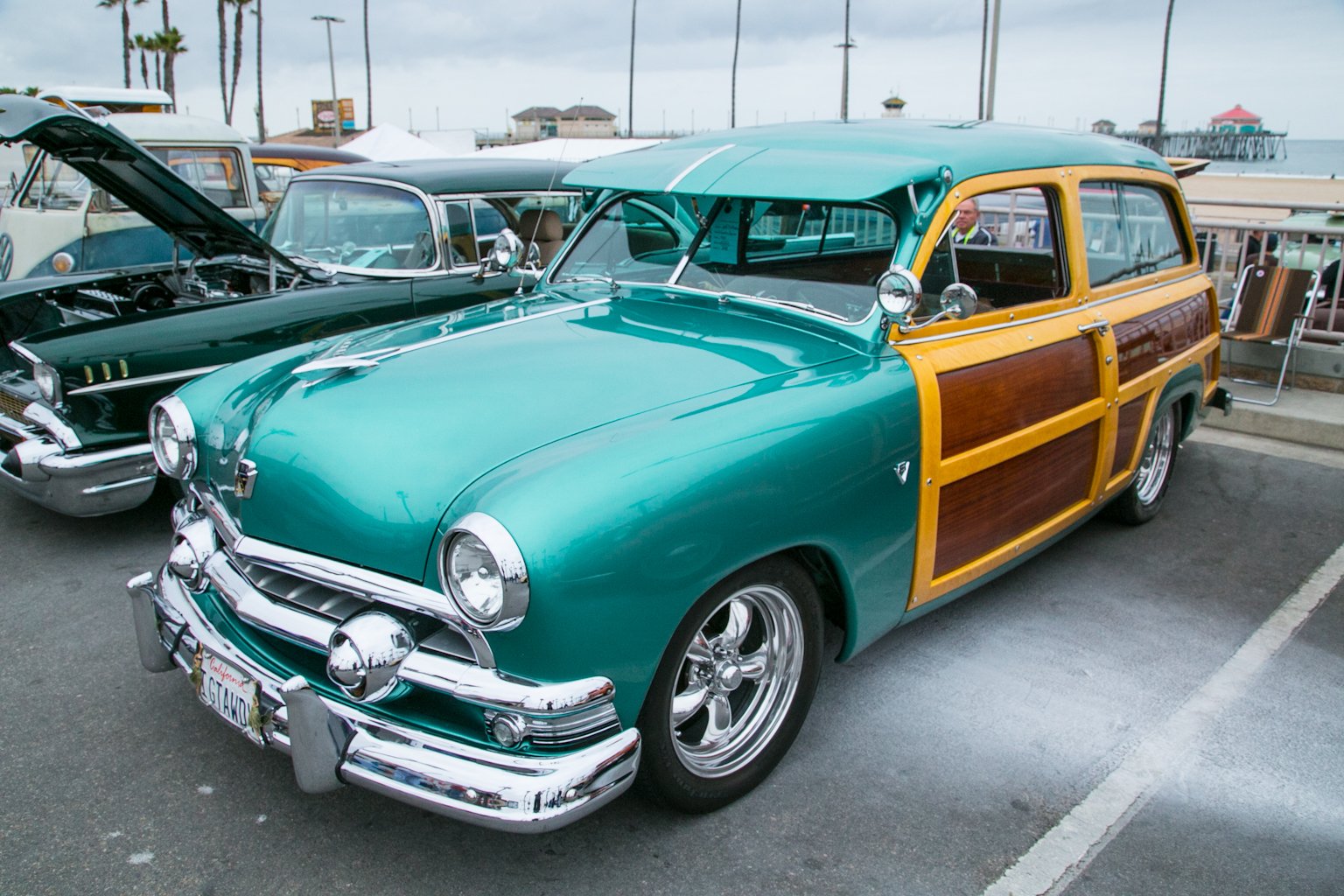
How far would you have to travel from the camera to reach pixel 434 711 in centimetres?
224

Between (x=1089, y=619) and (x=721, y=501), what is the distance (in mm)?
2146

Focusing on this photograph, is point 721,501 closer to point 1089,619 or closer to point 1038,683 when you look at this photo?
point 1038,683

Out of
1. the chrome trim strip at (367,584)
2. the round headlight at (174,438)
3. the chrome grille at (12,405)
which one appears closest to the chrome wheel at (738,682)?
the chrome trim strip at (367,584)

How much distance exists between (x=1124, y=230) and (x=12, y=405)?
5.00 m

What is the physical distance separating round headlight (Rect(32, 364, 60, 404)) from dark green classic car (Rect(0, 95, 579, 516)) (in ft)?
0.04

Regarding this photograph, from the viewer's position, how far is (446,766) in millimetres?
2094

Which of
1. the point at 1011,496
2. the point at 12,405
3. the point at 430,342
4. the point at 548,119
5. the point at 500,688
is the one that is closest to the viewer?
the point at 500,688

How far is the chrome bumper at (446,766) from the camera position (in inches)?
80.5

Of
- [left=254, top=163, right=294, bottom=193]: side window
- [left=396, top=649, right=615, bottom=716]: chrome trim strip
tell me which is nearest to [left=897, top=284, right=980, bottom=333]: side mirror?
[left=396, top=649, right=615, bottom=716]: chrome trim strip

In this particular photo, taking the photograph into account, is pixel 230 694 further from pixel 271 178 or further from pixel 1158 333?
pixel 271 178

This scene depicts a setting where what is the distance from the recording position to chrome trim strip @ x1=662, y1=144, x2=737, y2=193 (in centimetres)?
331

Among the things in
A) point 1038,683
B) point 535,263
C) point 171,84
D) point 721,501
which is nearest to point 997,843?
point 1038,683

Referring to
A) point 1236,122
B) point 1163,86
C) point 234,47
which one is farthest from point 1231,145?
point 234,47

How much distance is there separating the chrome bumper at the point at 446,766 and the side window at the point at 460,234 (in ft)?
11.7
